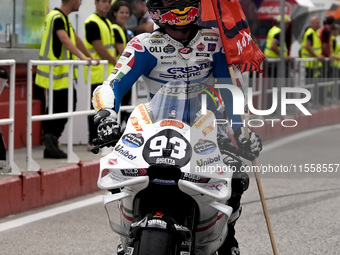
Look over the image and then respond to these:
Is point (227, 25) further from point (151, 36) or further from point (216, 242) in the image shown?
point (216, 242)

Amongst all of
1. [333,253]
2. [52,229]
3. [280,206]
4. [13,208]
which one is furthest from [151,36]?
[280,206]

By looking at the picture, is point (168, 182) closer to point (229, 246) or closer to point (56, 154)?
point (229, 246)

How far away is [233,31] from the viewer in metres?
5.75

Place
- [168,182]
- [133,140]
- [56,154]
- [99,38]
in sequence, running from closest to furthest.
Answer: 1. [168,182]
2. [133,140]
3. [56,154]
4. [99,38]

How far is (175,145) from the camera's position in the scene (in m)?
4.93

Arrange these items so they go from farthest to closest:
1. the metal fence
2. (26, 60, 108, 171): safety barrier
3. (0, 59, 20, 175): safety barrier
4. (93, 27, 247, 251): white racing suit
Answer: (26, 60, 108, 171): safety barrier < the metal fence < (0, 59, 20, 175): safety barrier < (93, 27, 247, 251): white racing suit

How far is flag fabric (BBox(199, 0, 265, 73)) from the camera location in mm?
5617

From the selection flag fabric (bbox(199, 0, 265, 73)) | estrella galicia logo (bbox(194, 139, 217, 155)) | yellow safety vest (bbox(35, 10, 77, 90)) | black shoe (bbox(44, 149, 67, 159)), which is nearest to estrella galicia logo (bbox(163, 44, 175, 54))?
flag fabric (bbox(199, 0, 265, 73))

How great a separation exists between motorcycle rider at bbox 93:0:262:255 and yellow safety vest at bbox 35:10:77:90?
6.17 meters

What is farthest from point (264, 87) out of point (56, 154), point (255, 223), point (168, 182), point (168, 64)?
point (168, 182)

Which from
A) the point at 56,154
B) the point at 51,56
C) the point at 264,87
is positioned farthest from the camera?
the point at 264,87

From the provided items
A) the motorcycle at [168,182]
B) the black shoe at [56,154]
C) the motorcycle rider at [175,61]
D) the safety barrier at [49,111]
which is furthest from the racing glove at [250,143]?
the black shoe at [56,154]

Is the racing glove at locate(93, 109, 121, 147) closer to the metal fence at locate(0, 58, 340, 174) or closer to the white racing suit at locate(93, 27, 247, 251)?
the white racing suit at locate(93, 27, 247, 251)

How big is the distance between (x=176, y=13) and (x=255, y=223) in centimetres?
399
